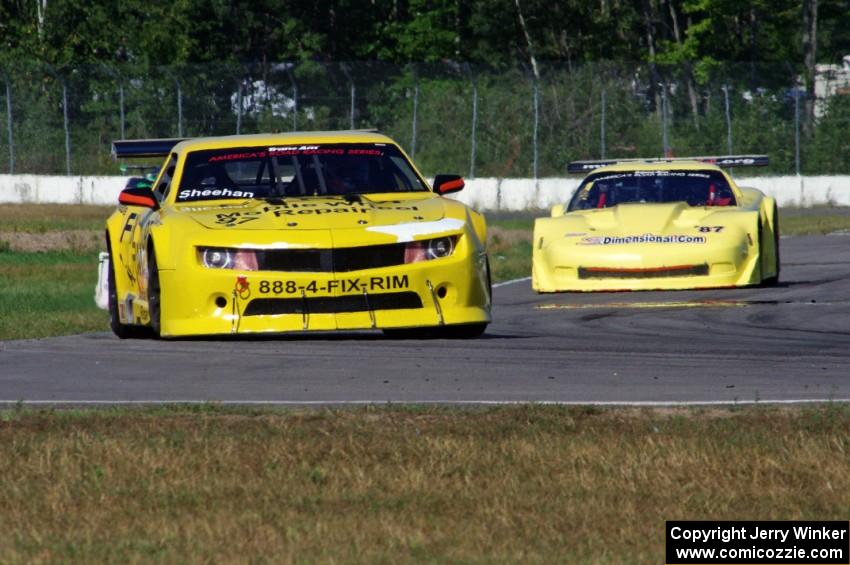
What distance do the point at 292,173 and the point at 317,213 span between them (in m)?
1.09

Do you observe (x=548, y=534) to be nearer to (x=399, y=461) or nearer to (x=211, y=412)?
(x=399, y=461)

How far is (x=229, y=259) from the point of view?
10.4 meters

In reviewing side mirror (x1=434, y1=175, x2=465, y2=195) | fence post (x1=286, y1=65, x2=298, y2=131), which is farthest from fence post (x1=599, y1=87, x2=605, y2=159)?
side mirror (x1=434, y1=175, x2=465, y2=195)

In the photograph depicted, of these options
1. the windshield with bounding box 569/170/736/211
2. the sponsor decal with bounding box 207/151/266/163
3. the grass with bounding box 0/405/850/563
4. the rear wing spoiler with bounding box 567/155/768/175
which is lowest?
the grass with bounding box 0/405/850/563

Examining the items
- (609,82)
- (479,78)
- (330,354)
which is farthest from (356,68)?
(330,354)

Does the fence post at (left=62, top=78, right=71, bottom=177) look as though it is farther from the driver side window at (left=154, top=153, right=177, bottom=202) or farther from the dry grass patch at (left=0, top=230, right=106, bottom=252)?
the driver side window at (left=154, top=153, right=177, bottom=202)

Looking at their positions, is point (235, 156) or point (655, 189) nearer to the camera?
point (235, 156)

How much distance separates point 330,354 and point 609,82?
29281mm

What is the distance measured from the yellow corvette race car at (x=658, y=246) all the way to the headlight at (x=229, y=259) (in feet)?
17.1

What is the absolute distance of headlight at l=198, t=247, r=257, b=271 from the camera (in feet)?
34.1

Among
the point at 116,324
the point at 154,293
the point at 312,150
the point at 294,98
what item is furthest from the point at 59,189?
the point at 154,293

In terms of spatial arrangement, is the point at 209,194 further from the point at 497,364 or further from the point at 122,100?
the point at 122,100

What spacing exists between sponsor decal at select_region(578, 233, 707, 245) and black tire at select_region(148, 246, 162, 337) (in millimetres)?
5225

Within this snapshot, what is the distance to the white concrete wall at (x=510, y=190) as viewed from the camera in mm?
36750
